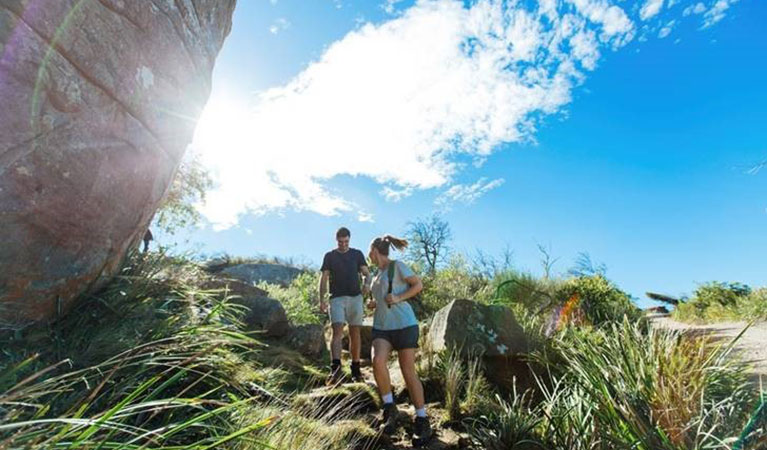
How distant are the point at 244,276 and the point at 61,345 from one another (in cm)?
1346

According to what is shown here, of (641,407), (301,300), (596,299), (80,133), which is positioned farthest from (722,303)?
(80,133)

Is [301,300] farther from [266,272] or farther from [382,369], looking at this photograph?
[266,272]

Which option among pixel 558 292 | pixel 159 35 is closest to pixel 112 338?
pixel 159 35

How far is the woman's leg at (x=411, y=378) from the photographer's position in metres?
4.29

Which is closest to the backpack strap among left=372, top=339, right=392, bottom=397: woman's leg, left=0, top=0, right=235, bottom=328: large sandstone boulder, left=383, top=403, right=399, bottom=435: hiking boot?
left=372, top=339, right=392, bottom=397: woman's leg

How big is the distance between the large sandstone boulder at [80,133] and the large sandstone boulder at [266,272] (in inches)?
496

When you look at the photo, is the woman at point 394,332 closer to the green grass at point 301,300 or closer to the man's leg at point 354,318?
the man's leg at point 354,318

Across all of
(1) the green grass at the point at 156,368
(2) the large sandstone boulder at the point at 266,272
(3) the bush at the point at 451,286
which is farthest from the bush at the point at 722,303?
(2) the large sandstone boulder at the point at 266,272

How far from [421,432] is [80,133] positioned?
3.85 metres

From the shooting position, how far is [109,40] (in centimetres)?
310

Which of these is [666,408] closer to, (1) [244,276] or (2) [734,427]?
(2) [734,427]

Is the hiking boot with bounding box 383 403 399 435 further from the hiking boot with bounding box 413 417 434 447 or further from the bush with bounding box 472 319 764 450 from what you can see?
the bush with bounding box 472 319 764 450

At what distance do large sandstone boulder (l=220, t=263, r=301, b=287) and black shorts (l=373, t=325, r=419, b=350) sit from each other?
1179 centimetres

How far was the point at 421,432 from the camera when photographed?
4.13 meters
